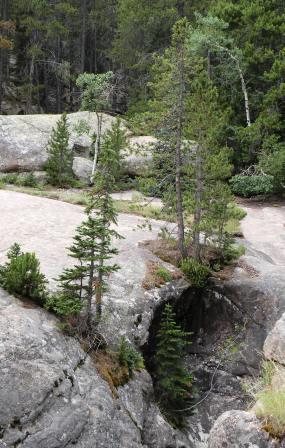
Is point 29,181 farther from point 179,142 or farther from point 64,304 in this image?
point 64,304

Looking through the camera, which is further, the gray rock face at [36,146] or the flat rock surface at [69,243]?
the gray rock face at [36,146]

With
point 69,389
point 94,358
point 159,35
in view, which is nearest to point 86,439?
point 69,389

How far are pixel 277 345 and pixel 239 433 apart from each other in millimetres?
2567

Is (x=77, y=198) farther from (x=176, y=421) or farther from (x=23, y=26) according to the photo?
(x=23, y=26)

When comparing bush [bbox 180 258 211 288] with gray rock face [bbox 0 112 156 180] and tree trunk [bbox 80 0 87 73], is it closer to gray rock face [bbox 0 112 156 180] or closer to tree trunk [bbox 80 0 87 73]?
gray rock face [bbox 0 112 156 180]

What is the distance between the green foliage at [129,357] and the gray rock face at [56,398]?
449 mm

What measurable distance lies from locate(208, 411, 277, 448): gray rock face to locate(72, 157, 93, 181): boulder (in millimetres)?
25509

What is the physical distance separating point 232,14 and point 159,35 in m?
10.5

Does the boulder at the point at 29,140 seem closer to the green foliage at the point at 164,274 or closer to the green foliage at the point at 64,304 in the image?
the green foliage at the point at 164,274

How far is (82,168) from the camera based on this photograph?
3133 cm

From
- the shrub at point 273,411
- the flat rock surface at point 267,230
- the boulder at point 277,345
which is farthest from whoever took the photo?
the flat rock surface at point 267,230

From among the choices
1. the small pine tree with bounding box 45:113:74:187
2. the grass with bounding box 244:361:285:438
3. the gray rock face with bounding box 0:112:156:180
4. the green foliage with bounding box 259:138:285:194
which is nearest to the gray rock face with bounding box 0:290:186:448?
the grass with bounding box 244:361:285:438

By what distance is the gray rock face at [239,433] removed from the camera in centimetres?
601

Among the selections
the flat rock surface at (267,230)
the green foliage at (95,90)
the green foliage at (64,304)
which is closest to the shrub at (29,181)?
the green foliage at (95,90)
